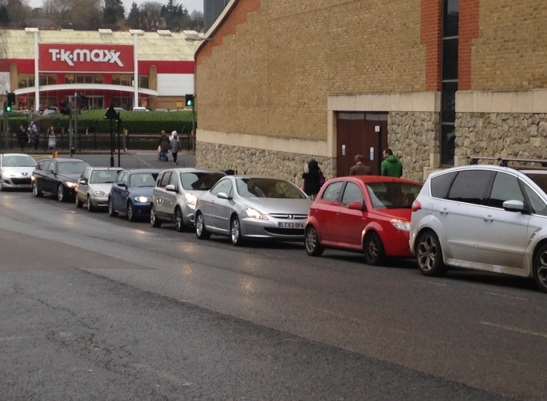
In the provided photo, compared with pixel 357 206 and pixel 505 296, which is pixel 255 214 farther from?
pixel 505 296

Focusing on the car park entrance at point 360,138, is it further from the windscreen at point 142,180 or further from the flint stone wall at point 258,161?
the windscreen at point 142,180

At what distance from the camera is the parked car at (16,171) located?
161 ft

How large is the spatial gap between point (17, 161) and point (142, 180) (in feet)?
55.2

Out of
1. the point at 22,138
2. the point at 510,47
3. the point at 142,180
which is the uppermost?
the point at 510,47

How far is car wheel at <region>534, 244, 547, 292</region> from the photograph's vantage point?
14594mm

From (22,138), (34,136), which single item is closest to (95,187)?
(34,136)

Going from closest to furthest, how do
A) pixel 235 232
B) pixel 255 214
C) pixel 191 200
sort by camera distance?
1. pixel 255 214
2. pixel 235 232
3. pixel 191 200

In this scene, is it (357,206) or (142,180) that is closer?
(357,206)

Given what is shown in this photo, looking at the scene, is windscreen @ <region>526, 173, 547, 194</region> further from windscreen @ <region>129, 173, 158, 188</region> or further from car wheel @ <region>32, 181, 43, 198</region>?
car wheel @ <region>32, 181, 43, 198</region>

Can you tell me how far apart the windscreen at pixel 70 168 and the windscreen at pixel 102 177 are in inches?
178

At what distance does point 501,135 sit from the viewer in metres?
25.6

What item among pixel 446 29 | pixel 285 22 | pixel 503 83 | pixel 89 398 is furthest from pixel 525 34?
pixel 89 398

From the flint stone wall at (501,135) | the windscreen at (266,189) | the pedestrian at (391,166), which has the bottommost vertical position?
the windscreen at (266,189)

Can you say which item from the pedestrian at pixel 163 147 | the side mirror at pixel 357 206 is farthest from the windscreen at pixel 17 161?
the side mirror at pixel 357 206
